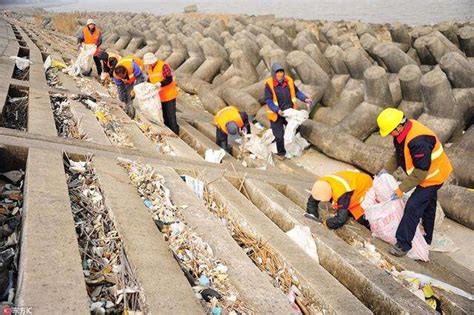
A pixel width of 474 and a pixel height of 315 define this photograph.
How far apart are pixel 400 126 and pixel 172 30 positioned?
15.5 m

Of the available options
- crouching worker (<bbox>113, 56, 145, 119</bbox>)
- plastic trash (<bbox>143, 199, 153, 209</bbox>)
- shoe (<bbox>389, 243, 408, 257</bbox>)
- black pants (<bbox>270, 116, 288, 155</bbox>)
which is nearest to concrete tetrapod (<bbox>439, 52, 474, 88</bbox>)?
black pants (<bbox>270, 116, 288, 155</bbox>)

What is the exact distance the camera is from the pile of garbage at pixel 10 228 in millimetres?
2520

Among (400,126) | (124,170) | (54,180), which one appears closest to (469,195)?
(400,126)

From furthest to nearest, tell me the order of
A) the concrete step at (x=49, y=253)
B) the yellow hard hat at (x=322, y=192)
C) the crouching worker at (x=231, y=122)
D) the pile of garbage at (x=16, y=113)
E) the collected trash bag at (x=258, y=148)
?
the collected trash bag at (x=258, y=148) → the crouching worker at (x=231, y=122) → the pile of garbage at (x=16, y=113) → the yellow hard hat at (x=322, y=192) → the concrete step at (x=49, y=253)

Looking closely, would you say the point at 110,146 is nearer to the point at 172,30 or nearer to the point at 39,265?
the point at 39,265

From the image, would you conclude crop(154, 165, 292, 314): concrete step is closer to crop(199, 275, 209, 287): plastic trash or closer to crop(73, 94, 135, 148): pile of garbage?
crop(199, 275, 209, 287): plastic trash

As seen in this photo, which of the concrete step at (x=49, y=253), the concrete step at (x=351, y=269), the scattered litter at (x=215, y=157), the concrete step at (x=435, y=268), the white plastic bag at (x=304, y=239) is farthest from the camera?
the scattered litter at (x=215, y=157)

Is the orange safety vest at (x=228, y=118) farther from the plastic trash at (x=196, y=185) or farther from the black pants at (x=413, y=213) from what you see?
the black pants at (x=413, y=213)

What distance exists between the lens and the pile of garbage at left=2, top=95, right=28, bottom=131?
5203mm

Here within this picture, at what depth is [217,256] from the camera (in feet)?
10.4

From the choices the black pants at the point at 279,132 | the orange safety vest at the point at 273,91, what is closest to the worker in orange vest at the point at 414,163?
the orange safety vest at the point at 273,91

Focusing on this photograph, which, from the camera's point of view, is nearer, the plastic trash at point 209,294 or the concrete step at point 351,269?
the plastic trash at point 209,294

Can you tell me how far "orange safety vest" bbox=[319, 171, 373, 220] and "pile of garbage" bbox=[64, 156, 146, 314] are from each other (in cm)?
218

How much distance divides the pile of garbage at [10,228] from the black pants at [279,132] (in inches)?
156
